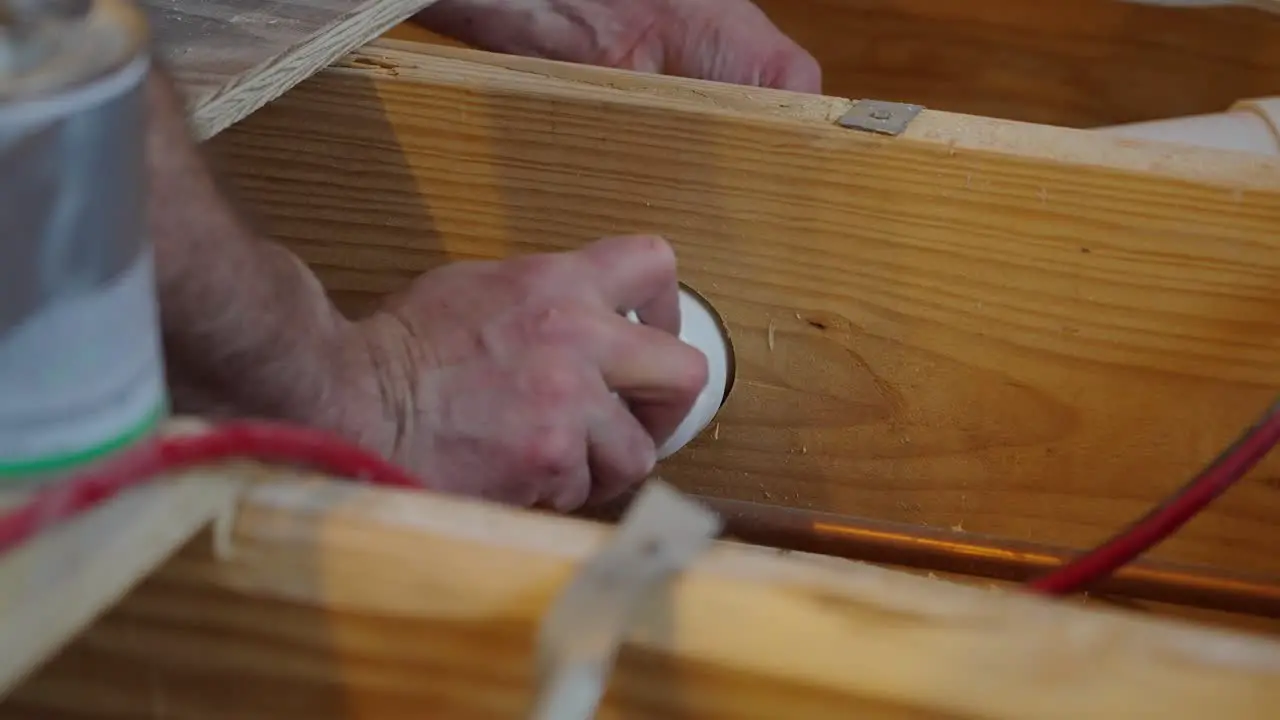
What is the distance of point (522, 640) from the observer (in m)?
0.28

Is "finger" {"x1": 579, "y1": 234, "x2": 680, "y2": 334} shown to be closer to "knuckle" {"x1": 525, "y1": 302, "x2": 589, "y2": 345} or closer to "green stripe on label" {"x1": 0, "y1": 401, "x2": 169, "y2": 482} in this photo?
"knuckle" {"x1": 525, "y1": 302, "x2": 589, "y2": 345}

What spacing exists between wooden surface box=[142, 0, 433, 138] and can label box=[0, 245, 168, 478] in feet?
0.91

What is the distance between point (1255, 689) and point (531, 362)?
362 millimetres

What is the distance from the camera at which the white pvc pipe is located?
2.50 feet

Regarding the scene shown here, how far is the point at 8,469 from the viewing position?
26 centimetres

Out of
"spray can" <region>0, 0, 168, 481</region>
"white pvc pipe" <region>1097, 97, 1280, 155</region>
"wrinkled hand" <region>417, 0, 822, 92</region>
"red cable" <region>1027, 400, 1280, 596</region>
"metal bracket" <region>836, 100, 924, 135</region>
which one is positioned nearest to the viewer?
"spray can" <region>0, 0, 168, 481</region>

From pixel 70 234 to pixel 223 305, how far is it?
21 centimetres

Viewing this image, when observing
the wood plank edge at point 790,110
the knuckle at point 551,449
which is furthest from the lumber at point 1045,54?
the knuckle at point 551,449

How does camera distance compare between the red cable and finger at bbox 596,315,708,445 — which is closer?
the red cable

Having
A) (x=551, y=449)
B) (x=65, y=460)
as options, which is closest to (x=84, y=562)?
(x=65, y=460)

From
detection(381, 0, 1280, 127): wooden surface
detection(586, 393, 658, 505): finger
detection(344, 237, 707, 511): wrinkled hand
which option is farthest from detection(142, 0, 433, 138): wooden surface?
detection(381, 0, 1280, 127): wooden surface

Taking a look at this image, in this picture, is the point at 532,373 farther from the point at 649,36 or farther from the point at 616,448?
the point at 649,36

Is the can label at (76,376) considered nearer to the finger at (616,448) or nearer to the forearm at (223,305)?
the forearm at (223,305)

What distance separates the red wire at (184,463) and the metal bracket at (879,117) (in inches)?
15.5
